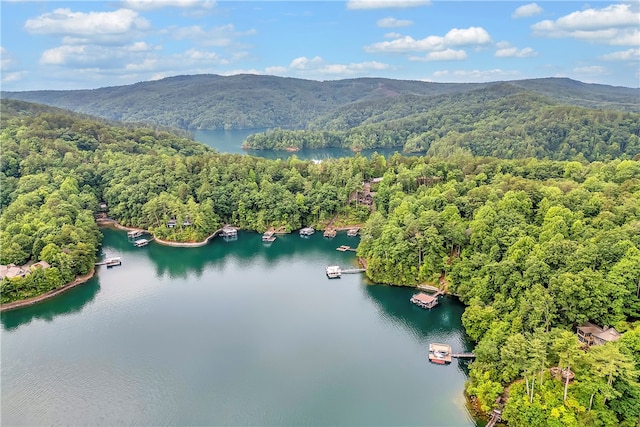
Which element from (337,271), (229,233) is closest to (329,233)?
(337,271)

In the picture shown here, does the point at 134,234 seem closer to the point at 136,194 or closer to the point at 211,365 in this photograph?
the point at 136,194

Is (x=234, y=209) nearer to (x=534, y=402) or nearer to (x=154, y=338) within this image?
(x=154, y=338)

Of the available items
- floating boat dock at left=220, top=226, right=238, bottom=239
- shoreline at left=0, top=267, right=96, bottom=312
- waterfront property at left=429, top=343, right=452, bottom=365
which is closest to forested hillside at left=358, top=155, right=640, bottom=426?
waterfront property at left=429, top=343, right=452, bottom=365

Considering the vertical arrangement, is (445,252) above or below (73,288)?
above

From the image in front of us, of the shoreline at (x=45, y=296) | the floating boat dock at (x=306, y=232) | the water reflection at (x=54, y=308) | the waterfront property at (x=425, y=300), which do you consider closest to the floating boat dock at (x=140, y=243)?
the shoreline at (x=45, y=296)

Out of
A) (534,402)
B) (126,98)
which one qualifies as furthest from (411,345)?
(126,98)

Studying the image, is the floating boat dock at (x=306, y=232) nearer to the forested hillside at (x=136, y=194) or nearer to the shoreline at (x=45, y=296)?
the forested hillside at (x=136, y=194)

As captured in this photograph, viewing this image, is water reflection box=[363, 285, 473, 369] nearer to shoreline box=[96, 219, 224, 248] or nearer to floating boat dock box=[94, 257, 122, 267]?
shoreline box=[96, 219, 224, 248]
